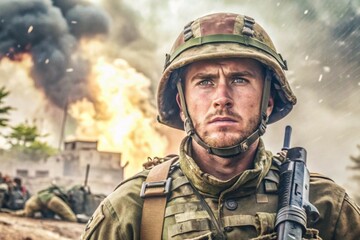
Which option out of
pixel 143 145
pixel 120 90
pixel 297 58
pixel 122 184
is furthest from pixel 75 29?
pixel 122 184

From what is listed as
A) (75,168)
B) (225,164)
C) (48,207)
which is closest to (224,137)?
(225,164)

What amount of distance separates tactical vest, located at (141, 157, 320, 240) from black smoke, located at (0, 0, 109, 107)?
41537 mm

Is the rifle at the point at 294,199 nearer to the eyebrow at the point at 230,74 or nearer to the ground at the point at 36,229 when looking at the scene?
the eyebrow at the point at 230,74

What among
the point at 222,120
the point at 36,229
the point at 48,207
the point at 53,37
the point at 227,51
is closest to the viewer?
the point at 222,120

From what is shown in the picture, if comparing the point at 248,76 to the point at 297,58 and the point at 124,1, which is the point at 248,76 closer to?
the point at 297,58

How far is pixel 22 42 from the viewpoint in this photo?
47906 mm

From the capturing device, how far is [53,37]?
48750 millimetres

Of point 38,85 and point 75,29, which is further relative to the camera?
point 75,29

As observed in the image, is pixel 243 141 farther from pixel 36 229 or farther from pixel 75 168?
pixel 75 168

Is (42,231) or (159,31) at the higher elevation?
(159,31)

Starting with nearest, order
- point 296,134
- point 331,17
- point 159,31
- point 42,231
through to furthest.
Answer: point 42,231
point 296,134
point 331,17
point 159,31

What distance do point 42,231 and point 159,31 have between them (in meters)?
36.7

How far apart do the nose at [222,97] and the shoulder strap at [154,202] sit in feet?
1.77

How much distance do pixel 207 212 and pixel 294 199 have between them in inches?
19.4
